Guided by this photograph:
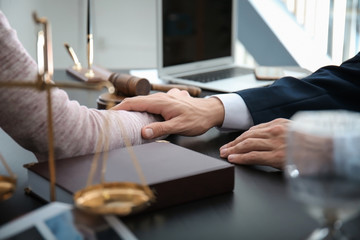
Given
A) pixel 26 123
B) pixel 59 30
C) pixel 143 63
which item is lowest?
pixel 143 63

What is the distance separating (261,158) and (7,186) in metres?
0.49

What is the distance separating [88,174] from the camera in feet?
2.59

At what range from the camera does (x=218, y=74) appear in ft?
6.49

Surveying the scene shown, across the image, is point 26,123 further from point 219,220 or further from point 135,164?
point 219,220

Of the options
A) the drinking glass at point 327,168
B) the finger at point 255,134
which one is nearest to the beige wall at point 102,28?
the finger at point 255,134

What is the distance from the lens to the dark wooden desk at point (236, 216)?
2.34ft

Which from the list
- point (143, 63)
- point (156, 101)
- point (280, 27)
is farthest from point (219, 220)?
point (143, 63)

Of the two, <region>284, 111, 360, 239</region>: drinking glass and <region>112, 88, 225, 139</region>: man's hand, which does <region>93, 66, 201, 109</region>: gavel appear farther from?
<region>284, 111, 360, 239</region>: drinking glass

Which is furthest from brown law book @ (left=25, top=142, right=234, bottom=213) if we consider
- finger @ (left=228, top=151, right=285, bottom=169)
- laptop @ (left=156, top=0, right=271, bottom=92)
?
laptop @ (left=156, top=0, right=271, bottom=92)

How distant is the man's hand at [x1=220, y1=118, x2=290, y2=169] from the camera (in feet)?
3.21

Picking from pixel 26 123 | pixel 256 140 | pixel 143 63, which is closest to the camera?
pixel 26 123

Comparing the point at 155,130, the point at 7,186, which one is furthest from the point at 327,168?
the point at 155,130

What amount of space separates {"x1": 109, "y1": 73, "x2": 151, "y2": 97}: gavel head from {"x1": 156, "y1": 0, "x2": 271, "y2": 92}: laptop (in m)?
0.37

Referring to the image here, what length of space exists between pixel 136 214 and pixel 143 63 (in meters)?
3.10
